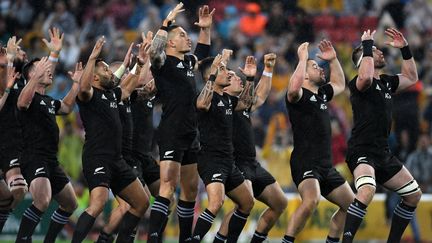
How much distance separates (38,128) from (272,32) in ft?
41.6

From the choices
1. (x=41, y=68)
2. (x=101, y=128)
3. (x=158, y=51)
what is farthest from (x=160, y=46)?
(x=41, y=68)

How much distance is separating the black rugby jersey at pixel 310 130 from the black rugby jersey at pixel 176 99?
1440 millimetres

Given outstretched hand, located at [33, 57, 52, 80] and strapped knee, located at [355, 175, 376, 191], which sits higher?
outstretched hand, located at [33, 57, 52, 80]

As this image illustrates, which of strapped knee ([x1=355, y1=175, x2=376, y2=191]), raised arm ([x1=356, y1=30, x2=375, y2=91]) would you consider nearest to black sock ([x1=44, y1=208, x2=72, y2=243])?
strapped knee ([x1=355, y1=175, x2=376, y2=191])

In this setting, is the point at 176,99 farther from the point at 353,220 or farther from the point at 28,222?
the point at 353,220

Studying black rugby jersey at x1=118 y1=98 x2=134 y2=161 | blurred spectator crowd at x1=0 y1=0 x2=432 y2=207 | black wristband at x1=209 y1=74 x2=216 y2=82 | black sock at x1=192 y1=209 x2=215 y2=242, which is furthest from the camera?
blurred spectator crowd at x1=0 y1=0 x2=432 y2=207

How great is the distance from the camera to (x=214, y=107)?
16625mm

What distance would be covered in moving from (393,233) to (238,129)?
2600 millimetres

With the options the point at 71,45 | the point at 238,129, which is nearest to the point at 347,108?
the point at 71,45

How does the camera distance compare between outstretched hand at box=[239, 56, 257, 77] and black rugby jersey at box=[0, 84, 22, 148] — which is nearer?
black rugby jersey at box=[0, 84, 22, 148]

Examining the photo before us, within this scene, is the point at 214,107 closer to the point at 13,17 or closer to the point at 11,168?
the point at 11,168

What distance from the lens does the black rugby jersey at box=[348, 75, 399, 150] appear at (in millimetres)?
16844

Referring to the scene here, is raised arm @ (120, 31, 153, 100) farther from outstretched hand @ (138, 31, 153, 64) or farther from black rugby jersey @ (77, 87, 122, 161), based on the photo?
black rugby jersey @ (77, 87, 122, 161)

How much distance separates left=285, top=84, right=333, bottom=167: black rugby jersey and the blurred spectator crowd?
7454mm
